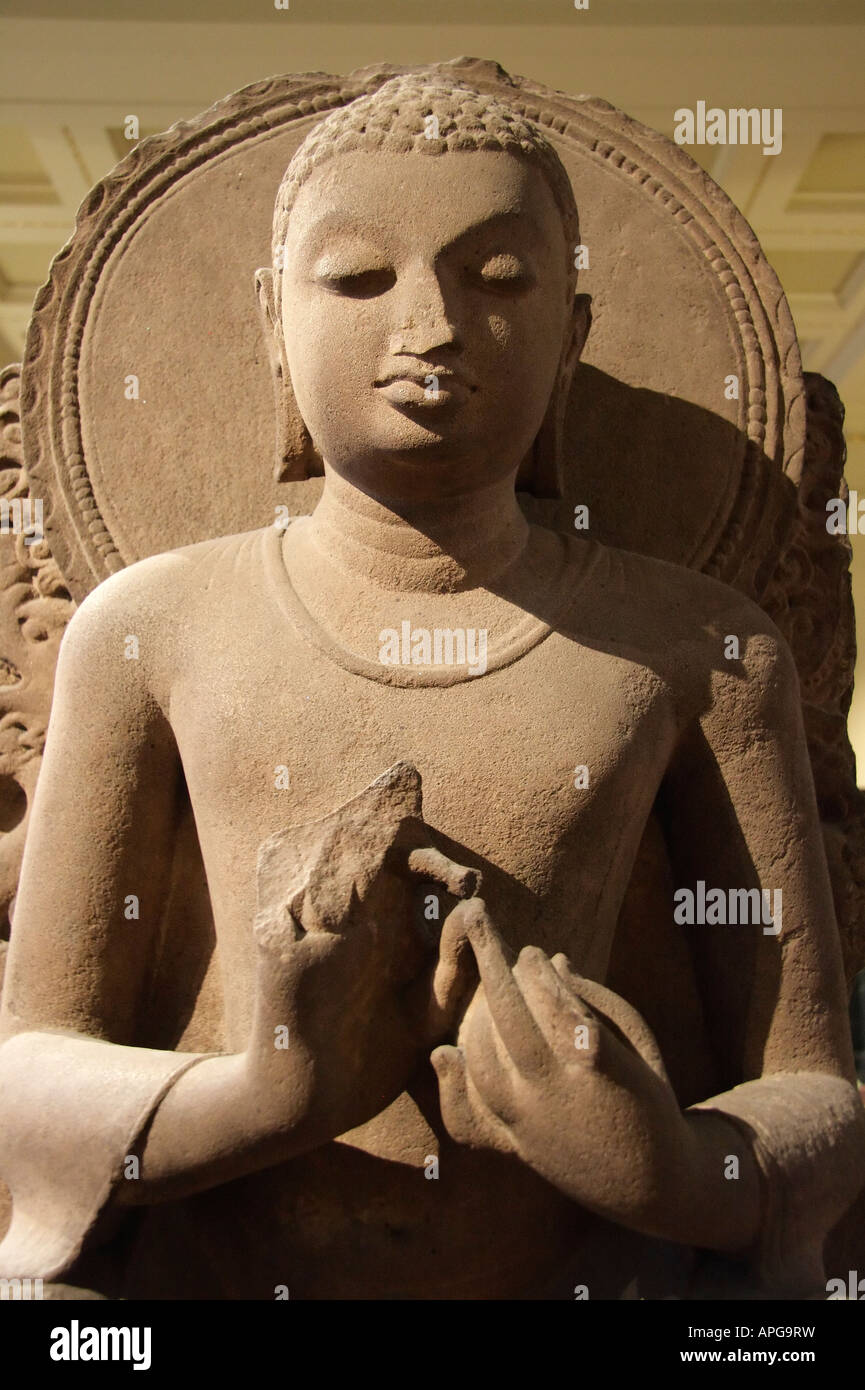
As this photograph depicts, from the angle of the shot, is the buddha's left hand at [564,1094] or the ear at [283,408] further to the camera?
the ear at [283,408]

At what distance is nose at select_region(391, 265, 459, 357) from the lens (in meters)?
2.47

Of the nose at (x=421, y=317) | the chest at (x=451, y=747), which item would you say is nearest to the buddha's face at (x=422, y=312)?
the nose at (x=421, y=317)

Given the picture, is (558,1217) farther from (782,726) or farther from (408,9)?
(408,9)

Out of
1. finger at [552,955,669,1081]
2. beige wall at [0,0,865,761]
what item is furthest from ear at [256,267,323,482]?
beige wall at [0,0,865,761]

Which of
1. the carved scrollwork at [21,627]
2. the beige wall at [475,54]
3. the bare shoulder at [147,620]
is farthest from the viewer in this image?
the beige wall at [475,54]

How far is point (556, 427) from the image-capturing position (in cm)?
294

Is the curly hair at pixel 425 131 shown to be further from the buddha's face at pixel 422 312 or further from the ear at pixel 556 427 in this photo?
the ear at pixel 556 427

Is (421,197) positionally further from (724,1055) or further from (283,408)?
(724,1055)

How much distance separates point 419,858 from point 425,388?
2.37ft

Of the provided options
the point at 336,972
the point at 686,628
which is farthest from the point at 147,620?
the point at 686,628

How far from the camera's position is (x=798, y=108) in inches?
215

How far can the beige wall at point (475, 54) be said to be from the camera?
506 cm

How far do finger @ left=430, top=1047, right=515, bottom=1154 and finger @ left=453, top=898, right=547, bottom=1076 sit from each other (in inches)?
3.8
